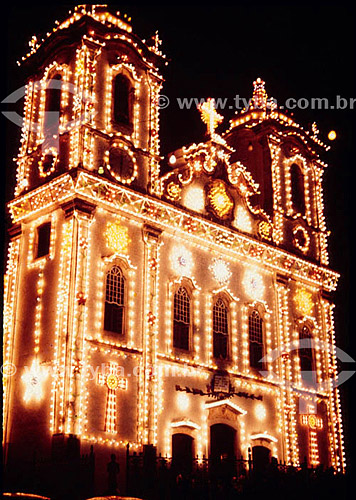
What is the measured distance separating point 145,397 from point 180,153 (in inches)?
411

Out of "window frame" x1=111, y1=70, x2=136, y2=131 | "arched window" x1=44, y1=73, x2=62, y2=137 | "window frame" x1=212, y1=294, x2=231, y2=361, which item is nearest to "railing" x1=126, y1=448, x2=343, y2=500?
"window frame" x1=212, y1=294, x2=231, y2=361

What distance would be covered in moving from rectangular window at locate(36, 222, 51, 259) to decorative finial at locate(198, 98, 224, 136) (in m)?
8.84

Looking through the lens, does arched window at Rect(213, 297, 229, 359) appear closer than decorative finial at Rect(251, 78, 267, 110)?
Yes

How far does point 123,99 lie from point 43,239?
252 inches

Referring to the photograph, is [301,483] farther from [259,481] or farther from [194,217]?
[194,217]

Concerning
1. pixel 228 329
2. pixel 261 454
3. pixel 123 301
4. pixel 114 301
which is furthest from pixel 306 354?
pixel 114 301

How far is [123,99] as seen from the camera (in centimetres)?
2806

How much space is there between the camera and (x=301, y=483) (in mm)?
22891

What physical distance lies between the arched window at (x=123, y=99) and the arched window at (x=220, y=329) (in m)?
8.12

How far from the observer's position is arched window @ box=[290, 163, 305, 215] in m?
34.9

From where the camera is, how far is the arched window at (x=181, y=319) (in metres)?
27.0

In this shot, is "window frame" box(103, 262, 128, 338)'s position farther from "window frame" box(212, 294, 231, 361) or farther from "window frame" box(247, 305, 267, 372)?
"window frame" box(247, 305, 267, 372)

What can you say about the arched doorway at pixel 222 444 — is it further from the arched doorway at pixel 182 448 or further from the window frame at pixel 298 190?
the window frame at pixel 298 190

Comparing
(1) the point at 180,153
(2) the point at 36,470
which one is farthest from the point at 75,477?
(1) the point at 180,153
